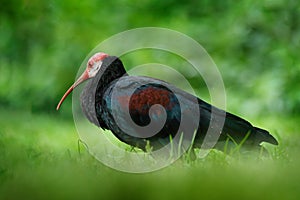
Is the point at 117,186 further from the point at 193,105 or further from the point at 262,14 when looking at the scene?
the point at 262,14

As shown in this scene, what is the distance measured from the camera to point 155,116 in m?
1.59

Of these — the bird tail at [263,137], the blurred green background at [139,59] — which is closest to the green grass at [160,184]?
the bird tail at [263,137]

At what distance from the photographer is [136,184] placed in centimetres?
78

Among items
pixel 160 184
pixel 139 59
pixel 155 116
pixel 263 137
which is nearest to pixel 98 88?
pixel 155 116

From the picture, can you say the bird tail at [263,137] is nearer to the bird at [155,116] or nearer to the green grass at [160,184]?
the bird at [155,116]

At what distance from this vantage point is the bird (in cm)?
153

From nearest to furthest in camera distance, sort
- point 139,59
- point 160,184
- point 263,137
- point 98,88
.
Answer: point 160,184, point 263,137, point 98,88, point 139,59

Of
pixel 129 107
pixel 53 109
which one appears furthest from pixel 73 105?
pixel 129 107

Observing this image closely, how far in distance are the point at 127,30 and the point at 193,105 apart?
6.68 feet

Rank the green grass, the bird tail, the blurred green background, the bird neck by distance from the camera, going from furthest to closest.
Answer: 1. the blurred green background
2. the bird neck
3. the bird tail
4. the green grass

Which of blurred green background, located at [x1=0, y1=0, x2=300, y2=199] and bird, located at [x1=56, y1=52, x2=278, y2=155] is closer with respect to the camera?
bird, located at [x1=56, y1=52, x2=278, y2=155]

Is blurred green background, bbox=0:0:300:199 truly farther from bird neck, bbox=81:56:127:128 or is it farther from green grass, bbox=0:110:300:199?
green grass, bbox=0:110:300:199

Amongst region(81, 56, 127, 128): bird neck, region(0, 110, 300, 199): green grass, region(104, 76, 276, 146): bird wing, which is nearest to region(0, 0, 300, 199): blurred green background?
region(81, 56, 127, 128): bird neck

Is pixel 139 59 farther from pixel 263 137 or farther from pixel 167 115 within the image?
pixel 263 137
